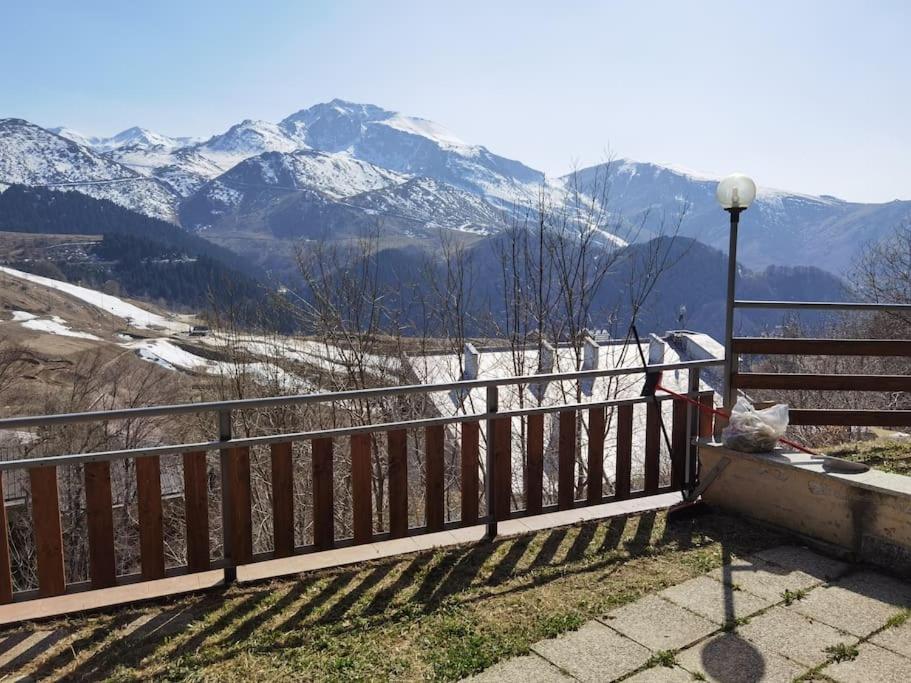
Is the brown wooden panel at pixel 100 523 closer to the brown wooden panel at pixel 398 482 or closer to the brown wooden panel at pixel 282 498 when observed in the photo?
the brown wooden panel at pixel 282 498

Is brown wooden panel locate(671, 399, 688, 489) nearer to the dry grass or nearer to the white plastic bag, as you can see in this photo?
the white plastic bag

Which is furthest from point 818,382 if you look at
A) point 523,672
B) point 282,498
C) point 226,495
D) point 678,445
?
point 226,495

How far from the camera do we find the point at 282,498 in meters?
4.04

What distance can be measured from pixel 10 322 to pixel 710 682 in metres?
96.5

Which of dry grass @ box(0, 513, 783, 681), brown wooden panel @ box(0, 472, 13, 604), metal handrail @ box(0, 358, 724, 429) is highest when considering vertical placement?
metal handrail @ box(0, 358, 724, 429)

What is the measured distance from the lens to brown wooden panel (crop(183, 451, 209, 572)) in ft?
12.5

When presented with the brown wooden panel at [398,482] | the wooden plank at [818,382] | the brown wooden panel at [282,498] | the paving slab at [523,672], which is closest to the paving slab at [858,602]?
the paving slab at [523,672]

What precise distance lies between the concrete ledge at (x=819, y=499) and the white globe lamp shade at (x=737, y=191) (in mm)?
1914

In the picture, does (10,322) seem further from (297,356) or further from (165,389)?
(297,356)

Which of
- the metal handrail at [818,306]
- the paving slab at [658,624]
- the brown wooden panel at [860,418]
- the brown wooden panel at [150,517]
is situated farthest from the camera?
the brown wooden panel at [860,418]

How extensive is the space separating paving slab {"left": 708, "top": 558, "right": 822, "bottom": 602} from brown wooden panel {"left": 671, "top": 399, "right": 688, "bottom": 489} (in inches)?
47.2

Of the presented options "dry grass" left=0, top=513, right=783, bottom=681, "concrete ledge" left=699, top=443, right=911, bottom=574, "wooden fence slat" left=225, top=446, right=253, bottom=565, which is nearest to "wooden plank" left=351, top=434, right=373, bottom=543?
"dry grass" left=0, top=513, right=783, bottom=681

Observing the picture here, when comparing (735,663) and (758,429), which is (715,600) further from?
(758,429)

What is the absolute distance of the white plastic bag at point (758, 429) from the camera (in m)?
4.63
